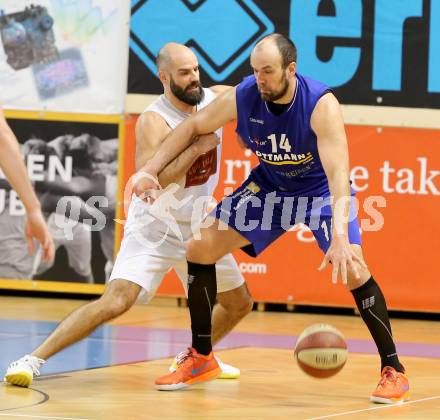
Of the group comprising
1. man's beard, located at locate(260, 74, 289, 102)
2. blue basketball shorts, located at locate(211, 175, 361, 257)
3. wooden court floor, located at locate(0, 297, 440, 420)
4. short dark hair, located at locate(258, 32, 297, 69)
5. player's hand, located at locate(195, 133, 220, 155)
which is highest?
short dark hair, located at locate(258, 32, 297, 69)

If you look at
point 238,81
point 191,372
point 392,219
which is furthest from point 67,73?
point 191,372

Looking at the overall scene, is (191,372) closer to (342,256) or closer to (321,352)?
Answer: (321,352)

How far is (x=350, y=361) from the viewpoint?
8.27 metres

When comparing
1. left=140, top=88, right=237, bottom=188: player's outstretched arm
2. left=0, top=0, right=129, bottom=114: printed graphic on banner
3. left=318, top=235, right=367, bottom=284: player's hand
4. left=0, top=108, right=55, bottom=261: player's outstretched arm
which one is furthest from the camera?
left=0, top=0, right=129, bottom=114: printed graphic on banner

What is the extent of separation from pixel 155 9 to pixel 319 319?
11.5 feet

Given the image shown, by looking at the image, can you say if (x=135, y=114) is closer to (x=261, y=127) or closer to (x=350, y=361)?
(x=350, y=361)

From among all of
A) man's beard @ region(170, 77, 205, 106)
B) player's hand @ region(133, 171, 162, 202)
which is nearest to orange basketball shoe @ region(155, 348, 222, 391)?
player's hand @ region(133, 171, 162, 202)

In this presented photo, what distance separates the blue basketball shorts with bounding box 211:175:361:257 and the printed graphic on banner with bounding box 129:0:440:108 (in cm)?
446

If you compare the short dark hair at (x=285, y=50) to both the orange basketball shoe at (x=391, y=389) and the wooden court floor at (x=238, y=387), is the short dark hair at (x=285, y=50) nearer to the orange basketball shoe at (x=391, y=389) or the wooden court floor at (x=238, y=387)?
the orange basketball shoe at (x=391, y=389)

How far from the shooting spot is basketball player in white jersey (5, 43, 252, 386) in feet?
22.6

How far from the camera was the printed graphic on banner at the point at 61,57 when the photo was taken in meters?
11.6

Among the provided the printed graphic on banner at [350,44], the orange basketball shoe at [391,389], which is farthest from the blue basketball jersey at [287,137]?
the printed graphic on banner at [350,44]

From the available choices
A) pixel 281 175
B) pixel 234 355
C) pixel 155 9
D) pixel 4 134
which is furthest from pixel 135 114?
pixel 4 134

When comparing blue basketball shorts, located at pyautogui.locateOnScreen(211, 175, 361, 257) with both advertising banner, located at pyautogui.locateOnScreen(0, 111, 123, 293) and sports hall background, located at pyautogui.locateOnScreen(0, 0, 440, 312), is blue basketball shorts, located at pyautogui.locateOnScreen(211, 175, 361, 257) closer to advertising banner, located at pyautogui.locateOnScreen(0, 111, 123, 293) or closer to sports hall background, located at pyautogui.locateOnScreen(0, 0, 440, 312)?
sports hall background, located at pyautogui.locateOnScreen(0, 0, 440, 312)
